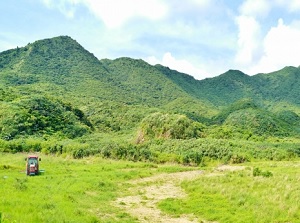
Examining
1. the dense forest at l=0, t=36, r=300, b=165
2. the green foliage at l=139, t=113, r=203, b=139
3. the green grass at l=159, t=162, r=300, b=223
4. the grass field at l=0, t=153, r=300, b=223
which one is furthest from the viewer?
the green foliage at l=139, t=113, r=203, b=139

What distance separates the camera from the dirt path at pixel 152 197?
69.1 ft

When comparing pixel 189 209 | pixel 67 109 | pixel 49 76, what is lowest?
pixel 189 209

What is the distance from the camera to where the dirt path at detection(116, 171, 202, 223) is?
21.0 m

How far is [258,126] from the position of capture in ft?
400

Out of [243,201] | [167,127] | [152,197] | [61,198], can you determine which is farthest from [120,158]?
[243,201]

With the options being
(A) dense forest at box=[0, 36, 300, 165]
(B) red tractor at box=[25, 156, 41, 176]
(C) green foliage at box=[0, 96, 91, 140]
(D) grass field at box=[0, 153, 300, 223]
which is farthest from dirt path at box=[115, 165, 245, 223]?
(C) green foliage at box=[0, 96, 91, 140]

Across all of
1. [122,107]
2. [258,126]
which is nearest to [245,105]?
[258,126]

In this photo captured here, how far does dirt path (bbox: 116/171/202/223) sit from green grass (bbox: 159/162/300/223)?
0.84 m

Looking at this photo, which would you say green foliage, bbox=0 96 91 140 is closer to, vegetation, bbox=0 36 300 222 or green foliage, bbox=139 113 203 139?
vegetation, bbox=0 36 300 222

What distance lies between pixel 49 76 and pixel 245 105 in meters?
97.0

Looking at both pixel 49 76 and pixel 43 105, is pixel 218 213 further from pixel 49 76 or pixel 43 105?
pixel 49 76

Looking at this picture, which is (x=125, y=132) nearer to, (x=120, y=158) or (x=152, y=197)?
(x=120, y=158)

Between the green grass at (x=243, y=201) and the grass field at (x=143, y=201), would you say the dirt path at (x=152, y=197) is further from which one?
the green grass at (x=243, y=201)

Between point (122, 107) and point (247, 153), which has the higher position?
point (122, 107)
